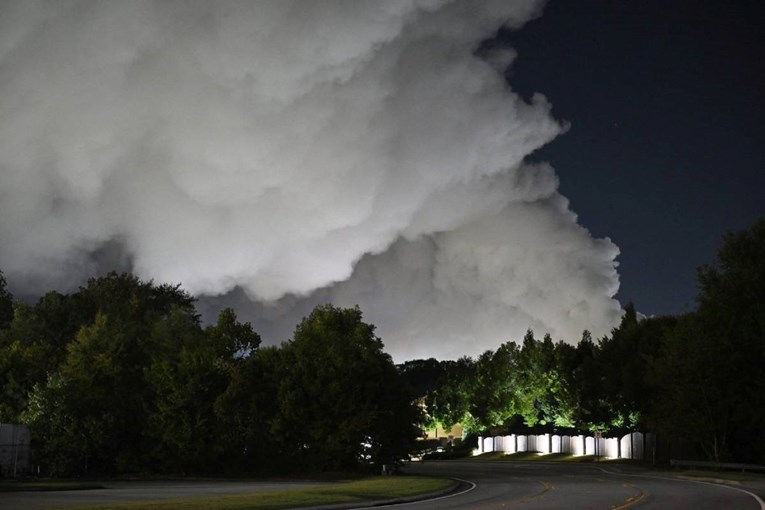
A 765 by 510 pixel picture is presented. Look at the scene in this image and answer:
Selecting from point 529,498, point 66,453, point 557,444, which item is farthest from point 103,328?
point 557,444

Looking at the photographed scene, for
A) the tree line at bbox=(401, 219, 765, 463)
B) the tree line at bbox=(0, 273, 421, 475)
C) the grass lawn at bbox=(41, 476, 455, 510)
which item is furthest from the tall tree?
the tree line at bbox=(401, 219, 765, 463)

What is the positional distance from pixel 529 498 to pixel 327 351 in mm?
23922

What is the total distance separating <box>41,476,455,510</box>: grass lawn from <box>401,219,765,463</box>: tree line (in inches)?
987

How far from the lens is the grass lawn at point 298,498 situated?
26.1m

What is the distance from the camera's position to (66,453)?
4994 centimetres

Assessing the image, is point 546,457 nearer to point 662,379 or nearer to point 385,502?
point 662,379

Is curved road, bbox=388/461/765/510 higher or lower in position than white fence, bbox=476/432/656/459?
lower

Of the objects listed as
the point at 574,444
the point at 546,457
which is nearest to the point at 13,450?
the point at 546,457

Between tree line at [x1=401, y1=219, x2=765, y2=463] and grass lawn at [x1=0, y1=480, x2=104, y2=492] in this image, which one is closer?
grass lawn at [x1=0, y1=480, x2=104, y2=492]

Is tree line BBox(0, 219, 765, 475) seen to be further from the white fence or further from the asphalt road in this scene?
the asphalt road

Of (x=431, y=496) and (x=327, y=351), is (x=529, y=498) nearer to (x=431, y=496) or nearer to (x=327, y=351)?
(x=431, y=496)

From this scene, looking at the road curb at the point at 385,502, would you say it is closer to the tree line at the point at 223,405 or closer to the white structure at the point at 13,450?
the tree line at the point at 223,405

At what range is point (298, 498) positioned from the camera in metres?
30.1

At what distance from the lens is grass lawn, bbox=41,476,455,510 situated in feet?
85.7
